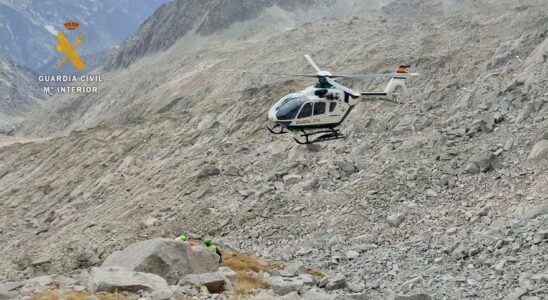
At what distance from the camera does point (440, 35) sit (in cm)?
4406

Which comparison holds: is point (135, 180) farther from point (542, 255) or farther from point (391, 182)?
point (542, 255)

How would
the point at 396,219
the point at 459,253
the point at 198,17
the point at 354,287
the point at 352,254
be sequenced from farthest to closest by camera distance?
1. the point at 198,17
2. the point at 396,219
3. the point at 352,254
4. the point at 459,253
5. the point at 354,287

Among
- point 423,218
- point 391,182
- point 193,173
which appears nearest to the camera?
point 423,218

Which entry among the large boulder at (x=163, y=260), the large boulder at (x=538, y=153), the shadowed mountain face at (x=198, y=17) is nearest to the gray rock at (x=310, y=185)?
the large boulder at (x=538, y=153)

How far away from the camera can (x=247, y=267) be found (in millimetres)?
19375

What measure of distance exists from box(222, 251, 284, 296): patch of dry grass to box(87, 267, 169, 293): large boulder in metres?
3.05

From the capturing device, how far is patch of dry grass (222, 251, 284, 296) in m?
15.9

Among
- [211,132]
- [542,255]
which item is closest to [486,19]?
[211,132]

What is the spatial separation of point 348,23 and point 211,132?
126 ft

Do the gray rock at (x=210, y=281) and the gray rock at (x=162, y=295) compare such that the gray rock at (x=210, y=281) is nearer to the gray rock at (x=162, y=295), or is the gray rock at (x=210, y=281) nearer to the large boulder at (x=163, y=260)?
the large boulder at (x=163, y=260)

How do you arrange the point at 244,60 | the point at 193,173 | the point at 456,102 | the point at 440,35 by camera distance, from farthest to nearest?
1. the point at 244,60
2. the point at 440,35
3. the point at 193,173
4. the point at 456,102

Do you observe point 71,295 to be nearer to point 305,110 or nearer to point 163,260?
point 163,260

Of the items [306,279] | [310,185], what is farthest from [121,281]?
[310,185]

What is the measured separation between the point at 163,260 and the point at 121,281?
2.59 meters
